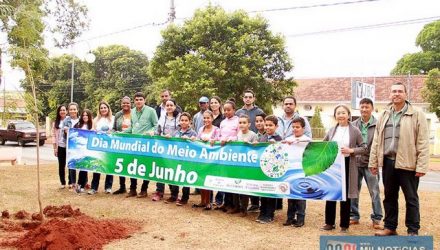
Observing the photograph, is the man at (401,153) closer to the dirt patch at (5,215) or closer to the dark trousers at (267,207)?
the dark trousers at (267,207)

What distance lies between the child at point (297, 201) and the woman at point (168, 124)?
2.36m

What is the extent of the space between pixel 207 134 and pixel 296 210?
1.92m

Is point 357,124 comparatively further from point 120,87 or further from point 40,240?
point 120,87

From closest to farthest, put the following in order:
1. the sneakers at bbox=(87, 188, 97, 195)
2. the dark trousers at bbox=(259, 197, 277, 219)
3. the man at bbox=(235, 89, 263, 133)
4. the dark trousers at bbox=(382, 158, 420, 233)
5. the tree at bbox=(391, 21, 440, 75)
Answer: the dark trousers at bbox=(382, 158, 420, 233) < the dark trousers at bbox=(259, 197, 277, 219) < the man at bbox=(235, 89, 263, 133) < the sneakers at bbox=(87, 188, 97, 195) < the tree at bbox=(391, 21, 440, 75)

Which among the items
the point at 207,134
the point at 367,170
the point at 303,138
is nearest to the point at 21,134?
the point at 207,134

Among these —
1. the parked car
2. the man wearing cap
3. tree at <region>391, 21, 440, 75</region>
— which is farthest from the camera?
tree at <region>391, 21, 440, 75</region>

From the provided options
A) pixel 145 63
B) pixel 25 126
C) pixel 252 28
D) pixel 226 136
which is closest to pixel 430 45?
pixel 145 63

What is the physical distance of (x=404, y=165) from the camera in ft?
17.3

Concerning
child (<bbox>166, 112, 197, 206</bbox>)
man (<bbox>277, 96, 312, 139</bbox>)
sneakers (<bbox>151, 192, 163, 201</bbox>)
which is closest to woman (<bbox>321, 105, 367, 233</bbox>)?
man (<bbox>277, 96, 312, 139</bbox>)

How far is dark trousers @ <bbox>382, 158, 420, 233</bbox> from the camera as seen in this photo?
5363 mm

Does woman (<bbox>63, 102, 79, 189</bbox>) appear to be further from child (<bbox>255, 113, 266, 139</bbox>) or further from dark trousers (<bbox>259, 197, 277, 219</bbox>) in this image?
dark trousers (<bbox>259, 197, 277, 219</bbox>)

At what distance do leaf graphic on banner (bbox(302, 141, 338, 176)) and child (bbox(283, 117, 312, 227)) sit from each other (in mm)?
176

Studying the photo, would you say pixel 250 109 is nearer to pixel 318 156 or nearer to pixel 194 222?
pixel 318 156

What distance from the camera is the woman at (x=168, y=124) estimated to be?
8.03m
